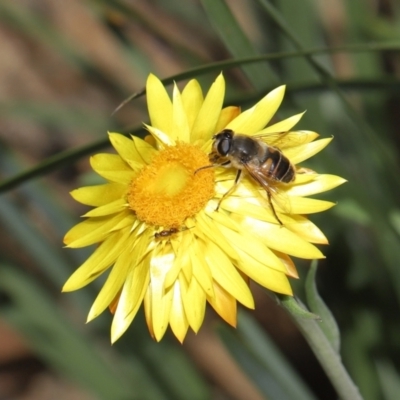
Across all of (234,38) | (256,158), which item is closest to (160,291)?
(256,158)

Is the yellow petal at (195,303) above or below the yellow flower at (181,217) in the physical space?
below

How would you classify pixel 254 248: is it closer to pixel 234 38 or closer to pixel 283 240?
pixel 283 240

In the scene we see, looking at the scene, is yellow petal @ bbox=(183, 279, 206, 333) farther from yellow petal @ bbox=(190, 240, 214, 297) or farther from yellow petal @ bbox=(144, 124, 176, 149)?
yellow petal @ bbox=(144, 124, 176, 149)

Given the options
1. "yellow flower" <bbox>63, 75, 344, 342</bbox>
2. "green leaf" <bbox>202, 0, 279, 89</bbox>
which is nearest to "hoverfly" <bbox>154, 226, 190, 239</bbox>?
"yellow flower" <bbox>63, 75, 344, 342</bbox>

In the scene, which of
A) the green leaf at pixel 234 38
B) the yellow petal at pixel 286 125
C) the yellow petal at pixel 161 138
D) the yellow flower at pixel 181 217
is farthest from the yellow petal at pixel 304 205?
the green leaf at pixel 234 38

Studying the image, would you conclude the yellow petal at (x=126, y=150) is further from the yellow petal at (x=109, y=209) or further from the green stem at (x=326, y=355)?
the green stem at (x=326, y=355)

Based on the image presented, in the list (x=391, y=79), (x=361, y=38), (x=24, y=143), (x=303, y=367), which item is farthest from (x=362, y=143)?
(x=24, y=143)

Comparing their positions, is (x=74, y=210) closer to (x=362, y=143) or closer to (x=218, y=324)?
(x=362, y=143)
